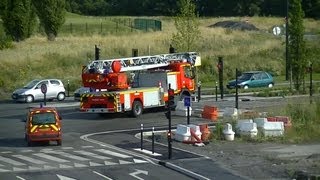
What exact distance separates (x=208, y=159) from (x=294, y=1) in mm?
→ 29799

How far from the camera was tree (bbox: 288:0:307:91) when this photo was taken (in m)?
52.1

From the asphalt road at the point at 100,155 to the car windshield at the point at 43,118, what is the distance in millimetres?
1058

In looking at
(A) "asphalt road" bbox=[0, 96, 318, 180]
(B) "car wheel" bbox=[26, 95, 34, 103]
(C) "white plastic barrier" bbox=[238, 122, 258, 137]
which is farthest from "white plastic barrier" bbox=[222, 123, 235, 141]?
(B) "car wheel" bbox=[26, 95, 34, 103]

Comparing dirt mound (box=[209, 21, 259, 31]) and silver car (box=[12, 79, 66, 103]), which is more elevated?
dirt mound (box=[209, 21, 259, 31])

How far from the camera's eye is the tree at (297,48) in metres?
52.1

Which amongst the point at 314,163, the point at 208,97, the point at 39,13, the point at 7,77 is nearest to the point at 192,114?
the point at 208,97

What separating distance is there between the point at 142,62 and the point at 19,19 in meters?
31.8

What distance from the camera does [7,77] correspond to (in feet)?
201

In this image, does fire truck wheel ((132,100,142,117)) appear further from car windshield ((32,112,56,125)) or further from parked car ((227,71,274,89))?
parked car ((227,71,274,89))

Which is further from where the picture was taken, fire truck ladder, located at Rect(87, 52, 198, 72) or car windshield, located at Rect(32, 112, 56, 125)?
fire truck ladder, located at Rect(87, 52, 198, 72)

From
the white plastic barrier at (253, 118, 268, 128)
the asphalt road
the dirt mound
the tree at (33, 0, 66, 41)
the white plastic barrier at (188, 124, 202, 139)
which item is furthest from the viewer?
the dirt mound

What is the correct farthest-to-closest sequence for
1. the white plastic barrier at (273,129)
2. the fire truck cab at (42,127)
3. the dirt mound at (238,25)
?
the dirt mound at (238,25) → the white plastic barrier at (273,129) → the fire truck cab at (42,127)

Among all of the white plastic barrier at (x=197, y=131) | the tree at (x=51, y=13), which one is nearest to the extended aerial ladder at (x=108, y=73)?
the white plastic barrier at (x=197, y=131)

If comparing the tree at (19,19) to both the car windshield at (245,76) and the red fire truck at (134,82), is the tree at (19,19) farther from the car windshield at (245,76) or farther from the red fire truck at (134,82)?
the red fire truck at (134,82)
